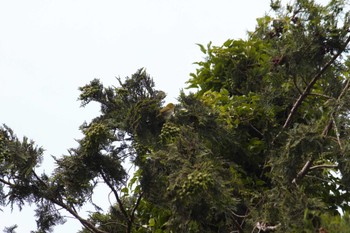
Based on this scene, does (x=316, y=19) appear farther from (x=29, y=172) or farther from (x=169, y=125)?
(x=29, y=172)

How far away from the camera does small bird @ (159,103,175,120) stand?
4.29 meters

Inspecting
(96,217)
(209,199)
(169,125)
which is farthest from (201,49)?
(209,199)

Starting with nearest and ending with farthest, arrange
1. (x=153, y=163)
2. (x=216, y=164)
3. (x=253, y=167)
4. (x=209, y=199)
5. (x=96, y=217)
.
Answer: (x=209, y=199)
(x=216, y=164)
(x=153, y=163)
(x=96, y=217)
(x=253, y=167)

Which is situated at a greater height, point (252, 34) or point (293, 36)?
point (252, 34)

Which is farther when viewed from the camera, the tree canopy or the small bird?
the small bird

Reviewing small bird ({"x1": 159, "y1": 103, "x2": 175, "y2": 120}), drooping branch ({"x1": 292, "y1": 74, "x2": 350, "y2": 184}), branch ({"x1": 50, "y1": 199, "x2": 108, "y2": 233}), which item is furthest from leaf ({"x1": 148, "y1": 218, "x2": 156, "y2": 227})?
drooping branch ({"x1": 292, "y1": 74, "x2": 350, "y2": 184})

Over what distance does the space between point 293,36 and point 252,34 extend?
267 centimetres

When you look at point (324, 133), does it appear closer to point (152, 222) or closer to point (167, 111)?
point (167, 111)

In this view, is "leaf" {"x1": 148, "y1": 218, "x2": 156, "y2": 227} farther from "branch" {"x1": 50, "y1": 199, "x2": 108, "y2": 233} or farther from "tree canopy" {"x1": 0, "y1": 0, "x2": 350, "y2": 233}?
"branch" {"x1": 50, "y1": 199, "x2": 108, "y2": 233}

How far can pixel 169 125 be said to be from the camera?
409 centimetres

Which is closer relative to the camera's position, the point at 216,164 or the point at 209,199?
the point at 209,199

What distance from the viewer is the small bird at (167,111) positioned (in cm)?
429

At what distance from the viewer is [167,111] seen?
4309 millimetres

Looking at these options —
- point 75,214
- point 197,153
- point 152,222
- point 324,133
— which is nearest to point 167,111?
point 197,153
